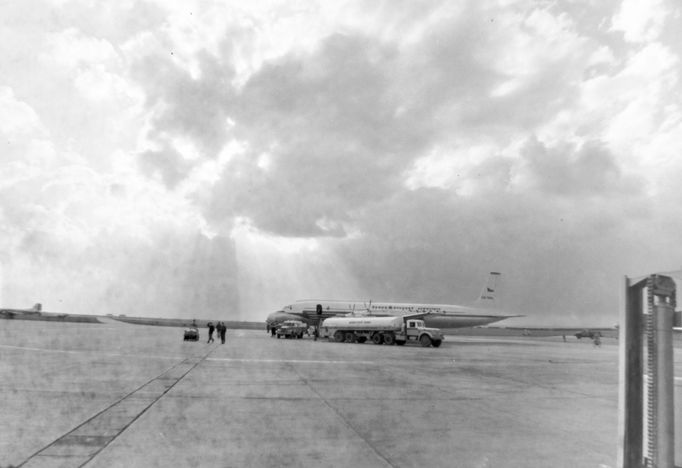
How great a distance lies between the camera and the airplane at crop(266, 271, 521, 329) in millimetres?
52750

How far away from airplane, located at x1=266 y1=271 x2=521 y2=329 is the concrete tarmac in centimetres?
3507

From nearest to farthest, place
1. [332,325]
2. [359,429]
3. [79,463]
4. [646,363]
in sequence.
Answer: [646,363] < [79,463] < [359,429] < [332,325]

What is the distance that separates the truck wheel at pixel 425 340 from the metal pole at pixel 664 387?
35.6 metres

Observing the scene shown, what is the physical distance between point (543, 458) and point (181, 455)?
17.2 feet

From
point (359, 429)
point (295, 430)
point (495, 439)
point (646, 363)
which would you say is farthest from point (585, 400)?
point (646, 363)

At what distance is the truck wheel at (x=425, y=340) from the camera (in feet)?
127

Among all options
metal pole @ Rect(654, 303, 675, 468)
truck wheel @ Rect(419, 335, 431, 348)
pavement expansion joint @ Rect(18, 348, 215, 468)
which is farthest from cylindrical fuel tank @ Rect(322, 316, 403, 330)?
metal pole @ Rect(654, 303, 675, 468)

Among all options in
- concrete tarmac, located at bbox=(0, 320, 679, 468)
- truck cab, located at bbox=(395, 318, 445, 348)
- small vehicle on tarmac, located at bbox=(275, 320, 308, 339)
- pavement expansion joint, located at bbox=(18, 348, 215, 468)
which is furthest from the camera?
small vehicle on tarmac, located at bbox=(275, 320, 308, 339)

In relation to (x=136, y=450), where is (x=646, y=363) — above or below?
above

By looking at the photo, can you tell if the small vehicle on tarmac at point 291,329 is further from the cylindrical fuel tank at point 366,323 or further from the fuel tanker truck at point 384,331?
the fuel tanker truck at point 384,331

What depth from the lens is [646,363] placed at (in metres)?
4.17

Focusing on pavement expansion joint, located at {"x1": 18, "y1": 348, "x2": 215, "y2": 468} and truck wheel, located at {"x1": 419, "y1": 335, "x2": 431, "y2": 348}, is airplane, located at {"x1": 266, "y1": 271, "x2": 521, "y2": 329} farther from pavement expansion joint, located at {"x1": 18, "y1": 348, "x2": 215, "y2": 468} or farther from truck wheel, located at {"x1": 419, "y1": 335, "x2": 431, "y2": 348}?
pavement expansion joint, located at {"x1": 18, "y1": 348, "x2": 215, "y2": 468}

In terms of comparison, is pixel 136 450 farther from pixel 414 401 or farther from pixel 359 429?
pixel 414 401

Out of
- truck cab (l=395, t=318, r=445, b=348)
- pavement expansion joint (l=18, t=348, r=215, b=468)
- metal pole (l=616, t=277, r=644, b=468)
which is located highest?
metal pole (l=616, t=277, r=644, b=468)
